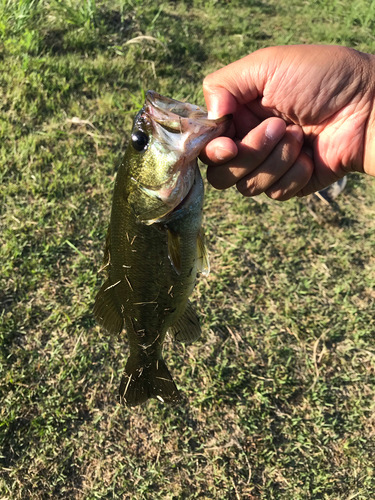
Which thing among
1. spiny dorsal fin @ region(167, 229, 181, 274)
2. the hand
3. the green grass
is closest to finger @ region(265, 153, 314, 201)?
the hand

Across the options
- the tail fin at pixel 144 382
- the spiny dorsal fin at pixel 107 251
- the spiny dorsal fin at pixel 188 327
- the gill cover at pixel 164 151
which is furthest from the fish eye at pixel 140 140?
the tail fin at pixel 144 382

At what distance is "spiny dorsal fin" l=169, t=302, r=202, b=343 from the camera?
227 centimetres

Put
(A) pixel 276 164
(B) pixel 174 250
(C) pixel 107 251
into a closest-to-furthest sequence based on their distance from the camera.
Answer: (B) pixel 174 250 < (C) pixel 107 251 < (A) pixel 276 164

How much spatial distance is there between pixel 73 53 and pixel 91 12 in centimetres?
56

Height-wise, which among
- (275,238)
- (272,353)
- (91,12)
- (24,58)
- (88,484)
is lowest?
(88,484)

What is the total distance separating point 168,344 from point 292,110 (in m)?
1.92

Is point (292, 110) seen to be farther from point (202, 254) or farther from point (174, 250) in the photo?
point (174, 250)

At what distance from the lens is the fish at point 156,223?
1.78 m

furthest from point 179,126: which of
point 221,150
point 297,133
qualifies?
point 297,133

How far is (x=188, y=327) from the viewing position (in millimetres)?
2287

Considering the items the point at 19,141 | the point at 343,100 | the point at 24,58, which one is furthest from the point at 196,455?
the point at 24,58

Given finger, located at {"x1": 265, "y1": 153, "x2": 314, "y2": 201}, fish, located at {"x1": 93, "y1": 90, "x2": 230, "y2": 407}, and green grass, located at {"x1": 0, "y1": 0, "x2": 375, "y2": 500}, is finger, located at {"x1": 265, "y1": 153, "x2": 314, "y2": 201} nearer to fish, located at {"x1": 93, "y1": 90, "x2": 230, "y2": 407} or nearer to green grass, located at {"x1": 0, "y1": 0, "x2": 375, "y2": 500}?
fish, located at {"x1": 93, "y1": 90, "x2": 230, "y2": 407}

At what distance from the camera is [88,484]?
279cm

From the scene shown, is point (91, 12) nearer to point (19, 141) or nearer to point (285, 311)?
point (19, 141)
